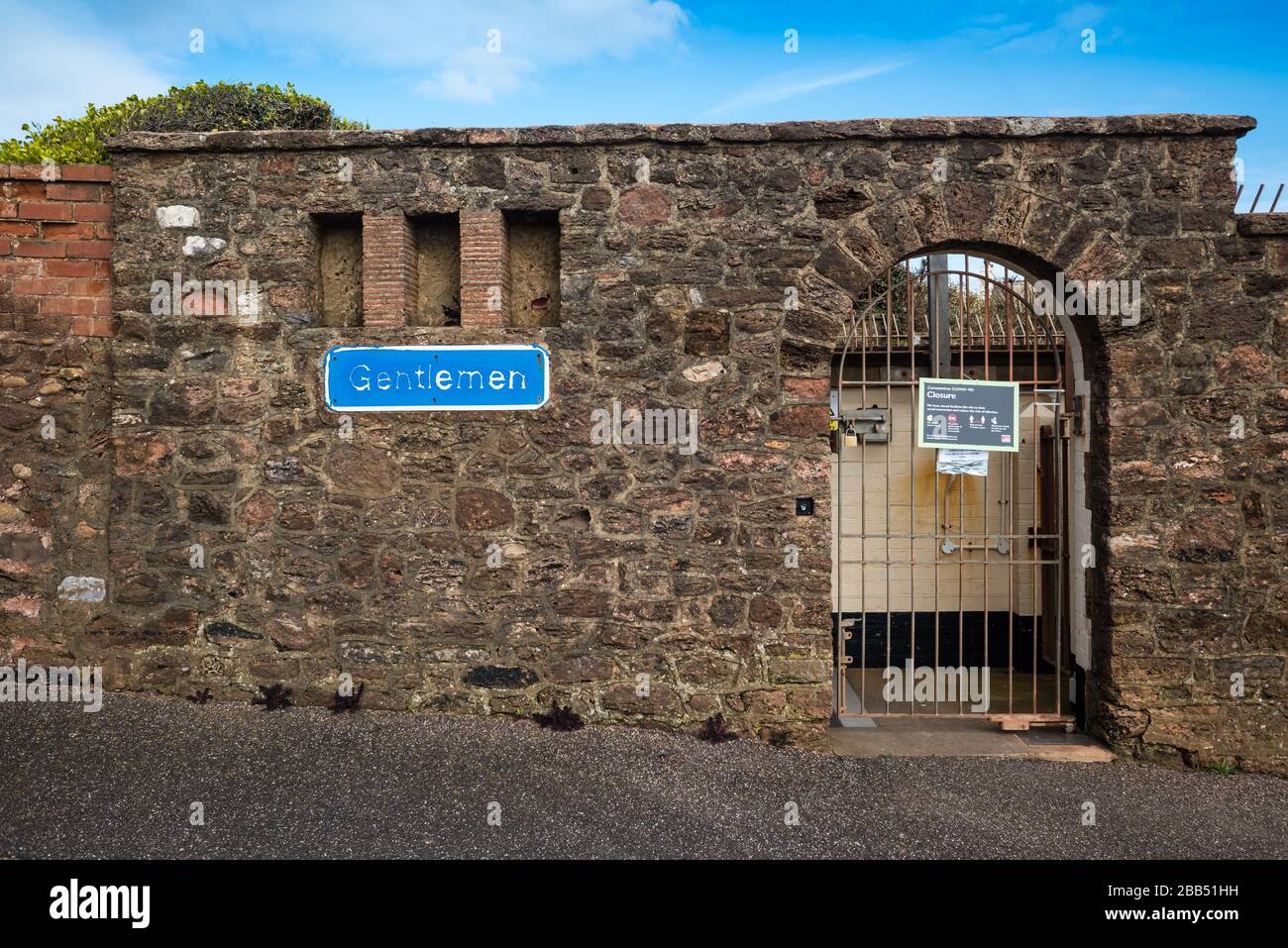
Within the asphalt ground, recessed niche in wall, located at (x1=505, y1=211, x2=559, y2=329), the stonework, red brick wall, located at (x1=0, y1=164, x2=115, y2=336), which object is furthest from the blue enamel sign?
the asphalt ground

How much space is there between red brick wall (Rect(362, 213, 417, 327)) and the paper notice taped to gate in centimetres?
342

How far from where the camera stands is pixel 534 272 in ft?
16.1

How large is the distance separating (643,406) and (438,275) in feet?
5.06

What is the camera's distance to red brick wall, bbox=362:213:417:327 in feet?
15.4

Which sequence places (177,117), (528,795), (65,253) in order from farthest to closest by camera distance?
(177,117)
(65,253)
(528,795)

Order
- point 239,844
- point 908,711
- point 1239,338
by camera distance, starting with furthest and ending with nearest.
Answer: point 908,711
point 1239,338
point 239,844

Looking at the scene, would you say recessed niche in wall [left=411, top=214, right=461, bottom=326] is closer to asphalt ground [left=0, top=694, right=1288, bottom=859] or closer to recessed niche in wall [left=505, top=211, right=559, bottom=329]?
recessed niche in wall [left=505, top=211, right=559, bottom=329]

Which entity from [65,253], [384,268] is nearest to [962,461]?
[384,268]

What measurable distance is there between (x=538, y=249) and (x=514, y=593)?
2097 millimetres

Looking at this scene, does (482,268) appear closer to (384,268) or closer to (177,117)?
(384,268)

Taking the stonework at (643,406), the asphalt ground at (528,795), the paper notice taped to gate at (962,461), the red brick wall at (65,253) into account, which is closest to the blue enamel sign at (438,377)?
the stonework at (643,406)

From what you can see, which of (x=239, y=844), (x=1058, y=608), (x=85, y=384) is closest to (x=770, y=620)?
(x=1058, y=608)

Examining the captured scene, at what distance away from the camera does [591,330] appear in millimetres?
4660

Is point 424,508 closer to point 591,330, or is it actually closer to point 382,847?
point 591,330
